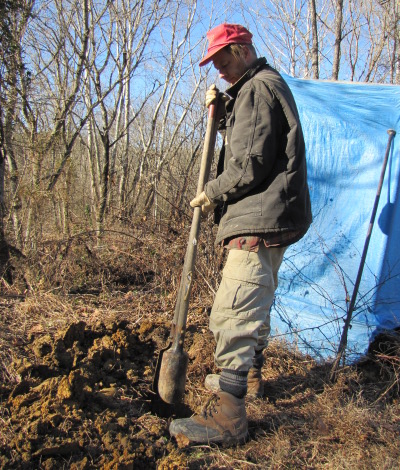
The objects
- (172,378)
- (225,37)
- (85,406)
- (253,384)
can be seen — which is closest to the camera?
(225,37)

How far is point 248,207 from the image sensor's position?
→ 2.17 meters

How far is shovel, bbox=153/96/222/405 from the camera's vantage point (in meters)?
2.39

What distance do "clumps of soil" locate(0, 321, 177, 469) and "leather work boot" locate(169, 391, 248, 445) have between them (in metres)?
0.11

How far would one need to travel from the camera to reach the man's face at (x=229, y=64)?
2225 millimetres

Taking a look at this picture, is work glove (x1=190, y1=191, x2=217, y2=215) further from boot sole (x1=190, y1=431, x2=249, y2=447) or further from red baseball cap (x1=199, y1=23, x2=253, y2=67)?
boot sole (x1=190, y1=431, x2=249, y2=447)

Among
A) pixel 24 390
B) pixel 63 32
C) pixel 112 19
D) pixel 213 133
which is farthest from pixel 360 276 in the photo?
pixel 112 19

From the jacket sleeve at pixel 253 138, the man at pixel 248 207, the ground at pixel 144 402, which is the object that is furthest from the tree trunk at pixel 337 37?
the jacket sleeve at pixel 253 138

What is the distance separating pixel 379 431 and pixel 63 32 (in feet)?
22.8

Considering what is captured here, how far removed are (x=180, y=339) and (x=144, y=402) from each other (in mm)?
446

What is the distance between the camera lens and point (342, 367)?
293cm

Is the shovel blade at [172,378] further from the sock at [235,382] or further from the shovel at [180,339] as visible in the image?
the sock at [235,382]

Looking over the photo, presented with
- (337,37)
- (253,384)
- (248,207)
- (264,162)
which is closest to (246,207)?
(248,207)

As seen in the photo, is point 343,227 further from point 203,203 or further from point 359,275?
point 203,203

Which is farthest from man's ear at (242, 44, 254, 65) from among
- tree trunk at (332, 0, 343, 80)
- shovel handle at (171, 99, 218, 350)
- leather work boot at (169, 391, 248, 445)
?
tree trunk at (332, 0, 343, 80)
